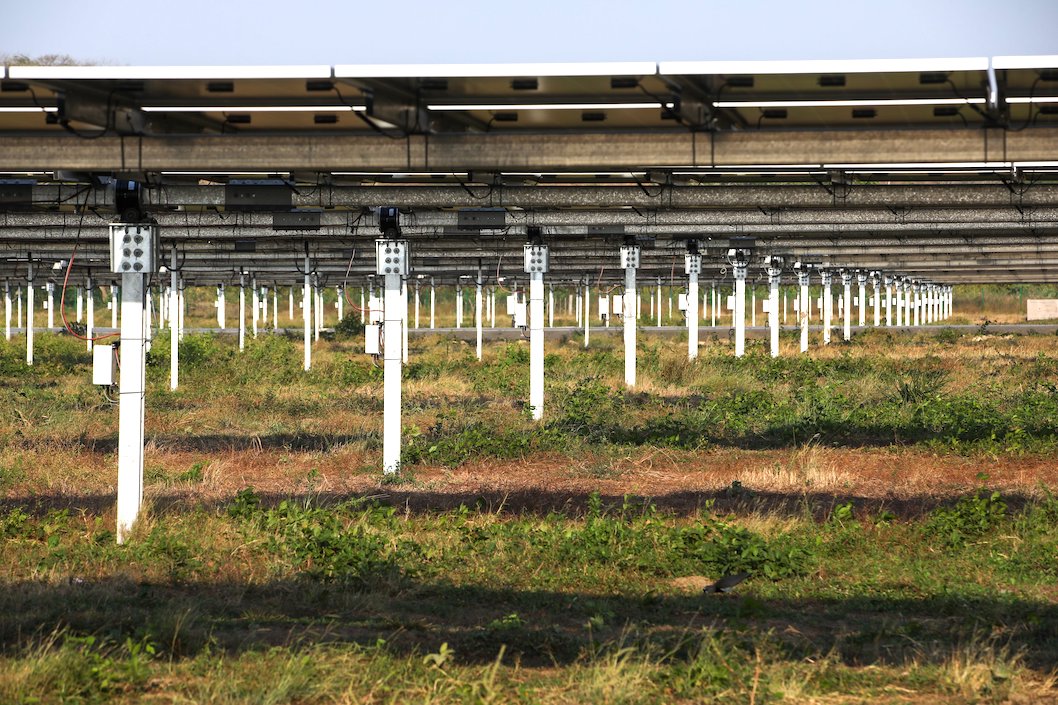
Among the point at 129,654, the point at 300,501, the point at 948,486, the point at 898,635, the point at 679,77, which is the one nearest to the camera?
the point at 129,654

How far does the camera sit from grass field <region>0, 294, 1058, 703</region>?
22.2ft

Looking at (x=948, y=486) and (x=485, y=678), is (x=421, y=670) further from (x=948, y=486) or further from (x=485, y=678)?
(x=948, y=486)

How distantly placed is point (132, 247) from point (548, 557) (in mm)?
4969

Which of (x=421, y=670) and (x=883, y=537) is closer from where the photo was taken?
(x=421, y=670)

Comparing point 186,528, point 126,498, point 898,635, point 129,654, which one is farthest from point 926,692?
point 126,498

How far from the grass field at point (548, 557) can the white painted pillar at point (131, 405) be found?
15.9 inches

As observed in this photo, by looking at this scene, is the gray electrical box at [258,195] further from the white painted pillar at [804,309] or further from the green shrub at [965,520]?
the white painted pillar at [804,309]

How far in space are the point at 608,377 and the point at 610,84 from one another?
18367 mm

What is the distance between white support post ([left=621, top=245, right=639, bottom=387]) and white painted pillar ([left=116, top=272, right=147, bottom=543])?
46.5 ft

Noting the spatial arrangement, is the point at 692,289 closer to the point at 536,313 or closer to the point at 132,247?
the point at 536,313

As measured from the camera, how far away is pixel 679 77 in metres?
9.70

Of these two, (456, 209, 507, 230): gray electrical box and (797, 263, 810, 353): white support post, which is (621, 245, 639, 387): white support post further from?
(797, 263, 810, 353): white support post

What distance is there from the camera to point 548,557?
9953 millimetres

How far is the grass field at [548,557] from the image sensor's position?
676cm
